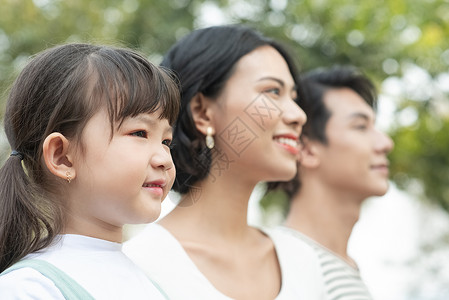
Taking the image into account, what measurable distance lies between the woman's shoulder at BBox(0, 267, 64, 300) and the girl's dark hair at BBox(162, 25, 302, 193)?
1012mm

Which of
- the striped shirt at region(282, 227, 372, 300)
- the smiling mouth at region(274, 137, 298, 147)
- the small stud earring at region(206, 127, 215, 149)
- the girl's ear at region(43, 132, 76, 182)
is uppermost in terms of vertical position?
the girl's ear at region(43, 132, 76, 182)

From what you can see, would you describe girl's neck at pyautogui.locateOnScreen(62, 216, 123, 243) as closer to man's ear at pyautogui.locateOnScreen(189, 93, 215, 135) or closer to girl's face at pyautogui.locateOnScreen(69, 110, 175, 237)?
girl's face at pyautogui.locateOnScreen(69, 110, 175, 237)

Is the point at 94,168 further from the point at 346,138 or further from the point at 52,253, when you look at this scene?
the point at 346,138

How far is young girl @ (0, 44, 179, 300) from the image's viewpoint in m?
1.62

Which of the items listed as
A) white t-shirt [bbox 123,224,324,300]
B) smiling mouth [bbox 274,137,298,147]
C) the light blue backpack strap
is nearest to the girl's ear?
the light blue backpack strap

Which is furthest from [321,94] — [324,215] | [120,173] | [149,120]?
[120,173]

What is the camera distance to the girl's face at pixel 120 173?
1621 mm

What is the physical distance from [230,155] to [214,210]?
0.23 m

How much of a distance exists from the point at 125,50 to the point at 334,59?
12.4 ft

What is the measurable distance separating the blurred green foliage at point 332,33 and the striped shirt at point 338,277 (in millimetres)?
2504

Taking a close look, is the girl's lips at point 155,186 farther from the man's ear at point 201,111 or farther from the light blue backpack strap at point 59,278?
the man's ear at point 201,111

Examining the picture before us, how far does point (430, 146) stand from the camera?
6031 millimetres

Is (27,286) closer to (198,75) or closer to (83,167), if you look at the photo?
(83,167)

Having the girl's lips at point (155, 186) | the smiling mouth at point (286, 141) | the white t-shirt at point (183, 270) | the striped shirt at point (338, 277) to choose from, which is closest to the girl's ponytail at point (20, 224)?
the girl's lips at point (155, 186)
